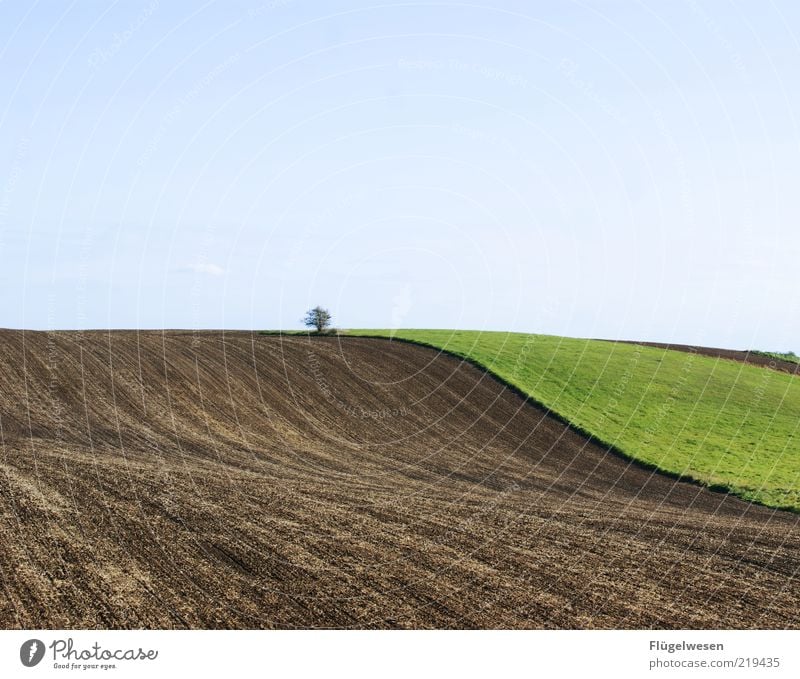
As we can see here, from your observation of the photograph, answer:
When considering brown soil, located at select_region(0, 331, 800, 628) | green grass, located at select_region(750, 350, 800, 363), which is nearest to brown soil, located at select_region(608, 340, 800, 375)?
green grass, located at select_region(750, 350, 800, 363)

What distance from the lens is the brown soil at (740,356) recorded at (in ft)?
245

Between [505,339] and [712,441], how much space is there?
27.5m

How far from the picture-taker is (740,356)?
76.8 metres

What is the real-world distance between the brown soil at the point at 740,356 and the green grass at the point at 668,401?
3.06m

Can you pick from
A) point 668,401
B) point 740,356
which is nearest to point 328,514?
point 668,401

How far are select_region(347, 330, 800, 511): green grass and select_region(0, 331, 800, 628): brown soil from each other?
8.09 ft

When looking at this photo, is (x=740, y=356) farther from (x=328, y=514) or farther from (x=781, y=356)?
(x=328, y=514)

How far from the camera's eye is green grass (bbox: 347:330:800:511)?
43.2m

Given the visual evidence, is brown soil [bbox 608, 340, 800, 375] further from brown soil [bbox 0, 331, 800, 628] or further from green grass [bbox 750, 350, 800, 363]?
brown soil [bbox 0, 331, 800, 628]

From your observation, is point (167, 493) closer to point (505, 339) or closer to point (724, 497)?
point (724, 497)

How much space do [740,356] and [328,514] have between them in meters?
63.1

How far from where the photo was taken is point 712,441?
48281 mm

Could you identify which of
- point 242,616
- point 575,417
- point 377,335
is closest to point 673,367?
point 575,417

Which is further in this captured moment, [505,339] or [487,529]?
[505,339]
